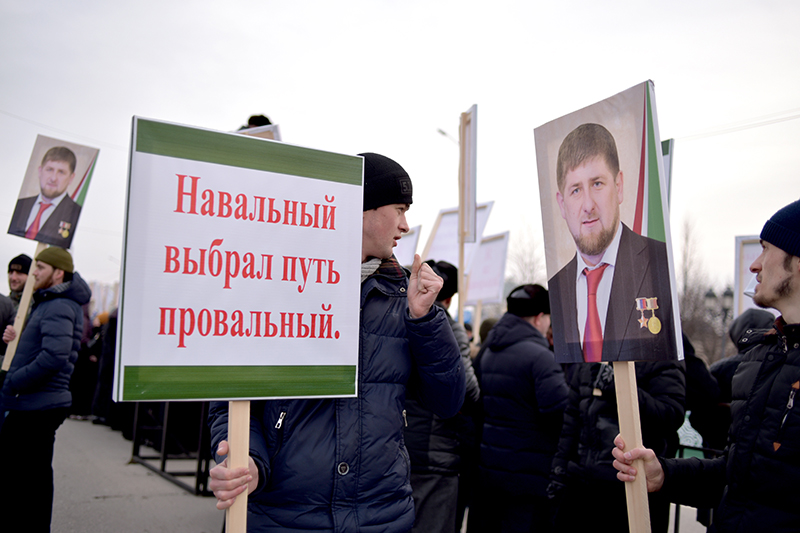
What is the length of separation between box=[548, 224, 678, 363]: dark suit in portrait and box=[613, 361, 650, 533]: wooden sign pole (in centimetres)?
7

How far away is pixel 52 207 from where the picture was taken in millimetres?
4973

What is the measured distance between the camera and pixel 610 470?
326cm

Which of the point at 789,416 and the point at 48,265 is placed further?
the point at 48,265

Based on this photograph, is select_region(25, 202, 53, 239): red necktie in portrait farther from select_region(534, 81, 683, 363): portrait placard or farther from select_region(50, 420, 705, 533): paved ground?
select_region(534, 81, 683, 363): portrait placard

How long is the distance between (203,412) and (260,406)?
4.53 m

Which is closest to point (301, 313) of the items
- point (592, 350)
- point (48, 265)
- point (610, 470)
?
point (592, 350)

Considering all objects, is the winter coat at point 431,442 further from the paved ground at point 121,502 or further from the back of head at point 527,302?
the paved ground at point 121,502

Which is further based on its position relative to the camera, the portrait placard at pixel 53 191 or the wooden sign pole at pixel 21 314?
the portrait placard at pixel 53 191

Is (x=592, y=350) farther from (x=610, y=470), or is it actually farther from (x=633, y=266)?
(x=610, y=470)

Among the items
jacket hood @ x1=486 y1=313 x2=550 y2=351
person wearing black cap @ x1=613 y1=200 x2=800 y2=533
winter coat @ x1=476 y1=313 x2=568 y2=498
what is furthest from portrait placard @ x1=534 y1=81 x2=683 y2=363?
jacket hood @ x1=486 y1=313 x2=550 y2=351

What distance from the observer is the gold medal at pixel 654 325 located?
2006 mm

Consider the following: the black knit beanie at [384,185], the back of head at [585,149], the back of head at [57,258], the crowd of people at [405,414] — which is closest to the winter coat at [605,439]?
the crowd of people at [405,414]

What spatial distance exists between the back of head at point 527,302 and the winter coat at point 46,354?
3207mm

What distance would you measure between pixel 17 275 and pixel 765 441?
6245 millimetres
